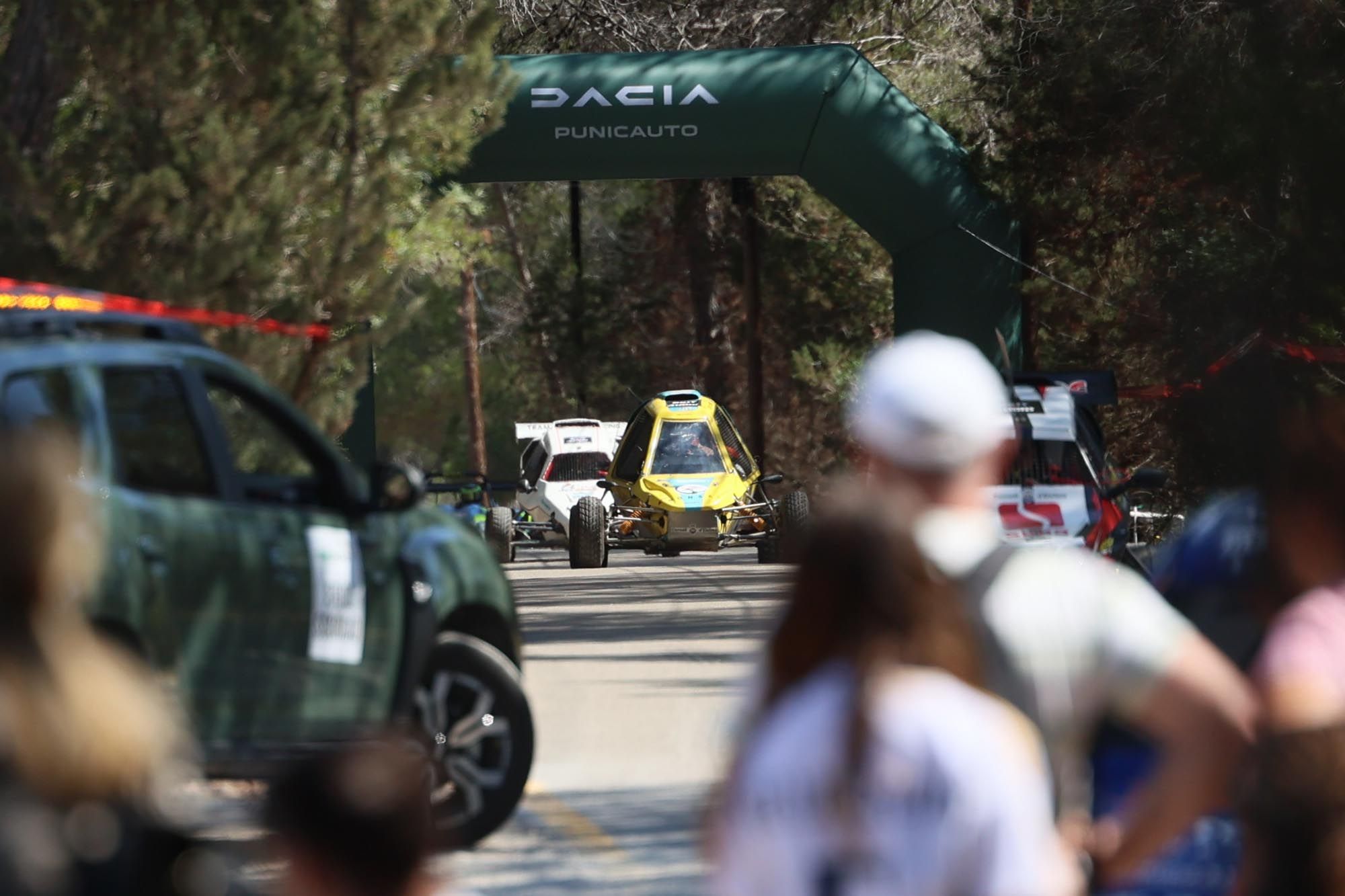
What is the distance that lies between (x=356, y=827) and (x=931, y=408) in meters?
1.21

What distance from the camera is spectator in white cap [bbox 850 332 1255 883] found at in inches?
141

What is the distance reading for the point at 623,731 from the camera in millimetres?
12266

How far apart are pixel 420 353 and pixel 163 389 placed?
82623 millimetres

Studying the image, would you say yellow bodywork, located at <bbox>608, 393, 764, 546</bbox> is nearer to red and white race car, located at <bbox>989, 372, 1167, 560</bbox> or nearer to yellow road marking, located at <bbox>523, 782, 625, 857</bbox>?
red and white race car, located at <bbox>989, 372, 1167, 560</bbox>

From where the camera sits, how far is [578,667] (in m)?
15.7

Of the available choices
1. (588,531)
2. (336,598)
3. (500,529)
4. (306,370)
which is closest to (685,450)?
(588,531)

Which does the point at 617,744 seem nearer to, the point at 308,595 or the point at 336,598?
the point at 336,598

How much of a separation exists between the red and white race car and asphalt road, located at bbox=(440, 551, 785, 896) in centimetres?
171

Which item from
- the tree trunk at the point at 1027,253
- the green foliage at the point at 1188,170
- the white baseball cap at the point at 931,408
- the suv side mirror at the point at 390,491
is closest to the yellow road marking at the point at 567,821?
the suv side mirror at the point at 390,491

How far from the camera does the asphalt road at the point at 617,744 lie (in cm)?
842

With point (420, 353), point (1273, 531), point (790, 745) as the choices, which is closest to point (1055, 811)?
point (1273, 531)

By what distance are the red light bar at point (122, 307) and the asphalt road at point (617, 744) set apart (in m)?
2.09

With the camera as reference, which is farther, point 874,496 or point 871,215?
point 871,215

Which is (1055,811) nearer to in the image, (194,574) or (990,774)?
(990,774)
